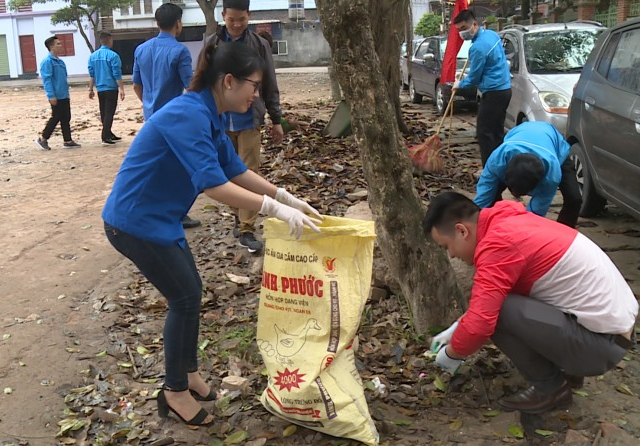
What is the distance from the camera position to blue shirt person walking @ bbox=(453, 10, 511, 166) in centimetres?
721

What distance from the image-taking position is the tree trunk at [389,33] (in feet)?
27.9

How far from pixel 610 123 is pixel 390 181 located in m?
2.43

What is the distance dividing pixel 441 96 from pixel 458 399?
10.8 m

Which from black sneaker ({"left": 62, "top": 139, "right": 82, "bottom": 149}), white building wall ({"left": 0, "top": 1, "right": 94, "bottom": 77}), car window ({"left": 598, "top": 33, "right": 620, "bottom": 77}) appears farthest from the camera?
white building wall ({"left": 0, "top": 1, "right": 94, "bottom": 77})

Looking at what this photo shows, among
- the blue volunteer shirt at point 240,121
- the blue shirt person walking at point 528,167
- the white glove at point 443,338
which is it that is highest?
the blue volunteer shirt at point 240,121

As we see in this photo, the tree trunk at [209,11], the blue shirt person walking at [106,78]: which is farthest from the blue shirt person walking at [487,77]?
the tree trunk at [209,11]

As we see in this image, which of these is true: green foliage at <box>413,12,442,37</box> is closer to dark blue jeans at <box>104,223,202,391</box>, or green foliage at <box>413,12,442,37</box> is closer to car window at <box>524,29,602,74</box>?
car window at <box>524,29,602,74</box>

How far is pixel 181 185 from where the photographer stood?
2795 mm

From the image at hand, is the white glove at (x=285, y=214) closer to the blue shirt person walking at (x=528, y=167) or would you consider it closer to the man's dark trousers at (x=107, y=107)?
the blue shirt person walking at (x=528, y=167)

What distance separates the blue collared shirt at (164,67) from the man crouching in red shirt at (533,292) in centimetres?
360

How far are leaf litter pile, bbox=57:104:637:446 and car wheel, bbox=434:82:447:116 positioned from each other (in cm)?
882

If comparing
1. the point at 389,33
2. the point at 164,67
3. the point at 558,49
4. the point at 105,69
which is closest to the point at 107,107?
the point at 105,69

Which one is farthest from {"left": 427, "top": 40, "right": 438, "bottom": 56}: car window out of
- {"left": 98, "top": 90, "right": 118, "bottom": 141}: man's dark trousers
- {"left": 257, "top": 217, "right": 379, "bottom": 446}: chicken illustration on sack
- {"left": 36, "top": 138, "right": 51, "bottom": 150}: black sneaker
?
{"left": 257, "top": 217, "right": 379, "bottom": 446}: chicken illustration on sack

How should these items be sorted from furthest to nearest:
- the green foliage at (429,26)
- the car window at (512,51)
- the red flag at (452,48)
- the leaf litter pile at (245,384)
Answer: the green foliage at (429,26)
the car window at (512,51)
the red flag at (452,48)
the leaf litter pile at (245,384)
